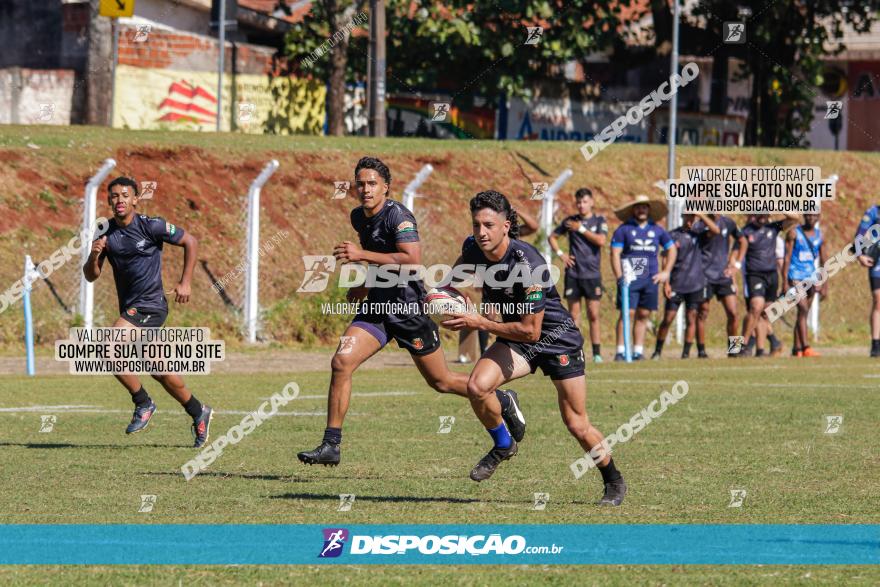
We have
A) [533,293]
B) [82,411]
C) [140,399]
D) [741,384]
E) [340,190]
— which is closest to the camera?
[533,293]

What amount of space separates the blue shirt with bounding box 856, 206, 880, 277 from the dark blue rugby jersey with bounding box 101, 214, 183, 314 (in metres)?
11.9

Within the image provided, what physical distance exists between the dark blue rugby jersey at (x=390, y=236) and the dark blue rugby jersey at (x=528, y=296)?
3.84ft

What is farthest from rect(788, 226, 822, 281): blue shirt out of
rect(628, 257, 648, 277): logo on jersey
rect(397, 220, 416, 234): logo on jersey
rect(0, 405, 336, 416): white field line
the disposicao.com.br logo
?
the disposicao.com.br logo

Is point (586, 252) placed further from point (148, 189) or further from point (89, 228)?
point (148, 189)

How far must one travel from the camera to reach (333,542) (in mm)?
7793

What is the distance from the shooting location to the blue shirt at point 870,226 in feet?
71.5

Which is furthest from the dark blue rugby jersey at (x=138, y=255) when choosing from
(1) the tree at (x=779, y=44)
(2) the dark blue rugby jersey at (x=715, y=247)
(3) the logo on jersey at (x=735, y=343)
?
(1) the tree at (x=779, y=44)

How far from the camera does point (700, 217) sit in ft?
72.0

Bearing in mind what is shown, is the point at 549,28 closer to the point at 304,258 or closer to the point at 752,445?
the point at 304,258

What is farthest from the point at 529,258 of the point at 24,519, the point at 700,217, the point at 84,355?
the point at 700,217

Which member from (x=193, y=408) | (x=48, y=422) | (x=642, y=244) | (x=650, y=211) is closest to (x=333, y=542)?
(x=193, y=408)

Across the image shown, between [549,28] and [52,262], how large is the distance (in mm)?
16432

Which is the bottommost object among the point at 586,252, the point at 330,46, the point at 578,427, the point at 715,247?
the point at 578,427

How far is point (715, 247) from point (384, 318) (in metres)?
12.1
